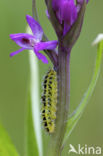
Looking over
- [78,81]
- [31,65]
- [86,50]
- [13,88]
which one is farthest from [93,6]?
[31,65]

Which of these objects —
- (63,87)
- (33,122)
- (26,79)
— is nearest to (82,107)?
(63,87)

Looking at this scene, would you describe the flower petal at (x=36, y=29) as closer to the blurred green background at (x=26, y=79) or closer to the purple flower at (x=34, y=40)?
the purple flower at (x=34, y=40)

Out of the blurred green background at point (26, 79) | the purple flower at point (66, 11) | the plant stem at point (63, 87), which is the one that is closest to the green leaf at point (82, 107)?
the plant stem at point (63, 87)

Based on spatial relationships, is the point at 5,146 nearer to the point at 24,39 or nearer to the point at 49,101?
the point at 49,101

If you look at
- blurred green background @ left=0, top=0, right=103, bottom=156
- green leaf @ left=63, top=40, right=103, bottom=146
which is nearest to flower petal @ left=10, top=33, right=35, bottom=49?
green leaf @ left=63, top=40, right=103, bottom=146

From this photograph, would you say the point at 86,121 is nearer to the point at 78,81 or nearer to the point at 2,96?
the point at 78,81

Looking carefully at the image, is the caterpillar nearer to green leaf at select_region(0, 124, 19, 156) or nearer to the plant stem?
the plant stem

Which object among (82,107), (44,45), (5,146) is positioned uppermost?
(44,45)
